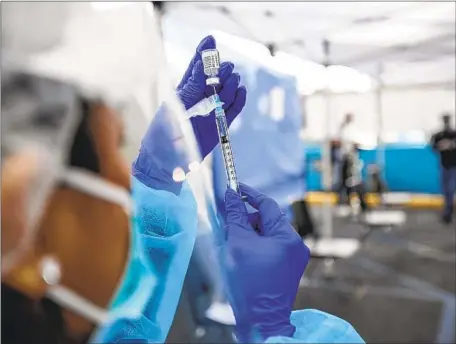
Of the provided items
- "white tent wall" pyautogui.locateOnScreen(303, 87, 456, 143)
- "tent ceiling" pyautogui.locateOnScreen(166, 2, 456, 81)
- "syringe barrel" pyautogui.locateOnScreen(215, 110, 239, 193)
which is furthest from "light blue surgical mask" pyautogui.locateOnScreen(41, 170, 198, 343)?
"white tent wall" pyautogui.locateOnScreen(303, 87, 456, 143)

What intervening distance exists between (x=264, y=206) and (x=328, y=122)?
1152 mm

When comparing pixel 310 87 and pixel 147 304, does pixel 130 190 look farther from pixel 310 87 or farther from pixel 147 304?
pixel 310 87

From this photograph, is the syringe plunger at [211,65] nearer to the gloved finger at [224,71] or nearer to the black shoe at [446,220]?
the gloved finger at [224,71]

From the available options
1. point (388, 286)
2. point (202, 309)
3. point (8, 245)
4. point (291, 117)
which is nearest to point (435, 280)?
point (388, 286)

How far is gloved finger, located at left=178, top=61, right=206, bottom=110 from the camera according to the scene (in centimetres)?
65

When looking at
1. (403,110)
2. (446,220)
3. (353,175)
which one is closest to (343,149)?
(353,175)

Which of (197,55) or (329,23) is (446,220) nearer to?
(329,23)

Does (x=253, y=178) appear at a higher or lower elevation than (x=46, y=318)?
higher

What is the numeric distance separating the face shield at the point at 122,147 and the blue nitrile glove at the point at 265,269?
17cm

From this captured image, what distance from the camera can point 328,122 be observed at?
1664 mm

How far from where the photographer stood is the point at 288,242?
1.76 feet

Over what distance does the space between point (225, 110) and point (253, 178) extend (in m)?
0.21

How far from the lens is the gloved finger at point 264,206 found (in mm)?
→ 555

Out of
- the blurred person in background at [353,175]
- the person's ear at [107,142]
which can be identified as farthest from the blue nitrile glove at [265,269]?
the blurred person in background at [353,175]
